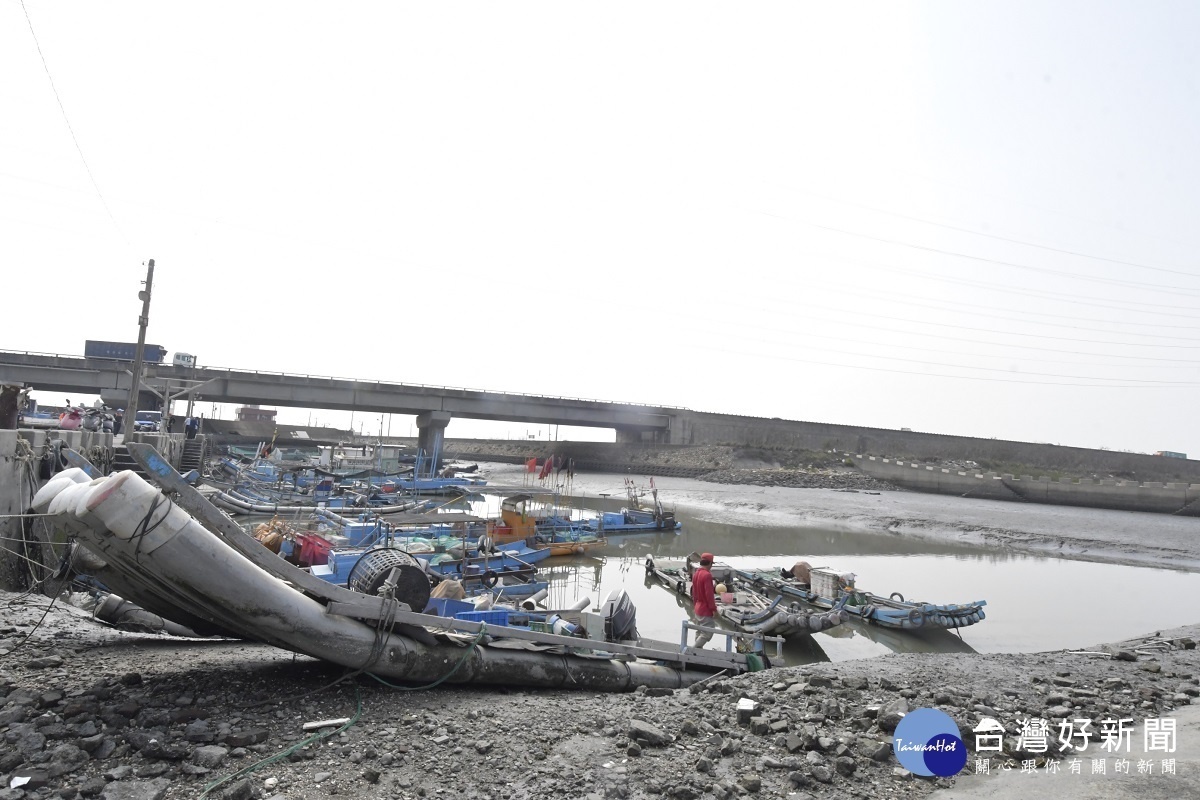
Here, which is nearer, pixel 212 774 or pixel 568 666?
pixel 212 774

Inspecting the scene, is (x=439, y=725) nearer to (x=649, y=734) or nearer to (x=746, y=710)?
(x=649, y=734)

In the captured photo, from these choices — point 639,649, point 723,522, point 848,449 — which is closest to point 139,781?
point 639,649

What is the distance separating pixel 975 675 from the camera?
8617 mm

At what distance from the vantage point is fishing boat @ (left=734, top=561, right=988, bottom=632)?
49.4 ft

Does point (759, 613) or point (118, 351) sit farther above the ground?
point (118, 351)

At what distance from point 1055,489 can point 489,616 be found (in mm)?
64133

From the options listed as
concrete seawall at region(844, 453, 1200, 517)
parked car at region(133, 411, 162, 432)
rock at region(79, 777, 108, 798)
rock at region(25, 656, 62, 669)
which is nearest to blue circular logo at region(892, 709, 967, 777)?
rock at region(79, 777, 108, 798)

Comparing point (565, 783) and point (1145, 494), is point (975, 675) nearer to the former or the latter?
point (565, 783)

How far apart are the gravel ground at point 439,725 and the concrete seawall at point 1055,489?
5707 cm

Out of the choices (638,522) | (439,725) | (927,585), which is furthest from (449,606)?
(638,522)

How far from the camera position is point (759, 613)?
13.8 m

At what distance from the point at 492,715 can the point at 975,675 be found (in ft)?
21.4

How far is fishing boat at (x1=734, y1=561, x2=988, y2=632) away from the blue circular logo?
9.69 meters

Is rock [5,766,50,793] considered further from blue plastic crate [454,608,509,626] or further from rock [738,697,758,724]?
rock [738,697,758,724]
